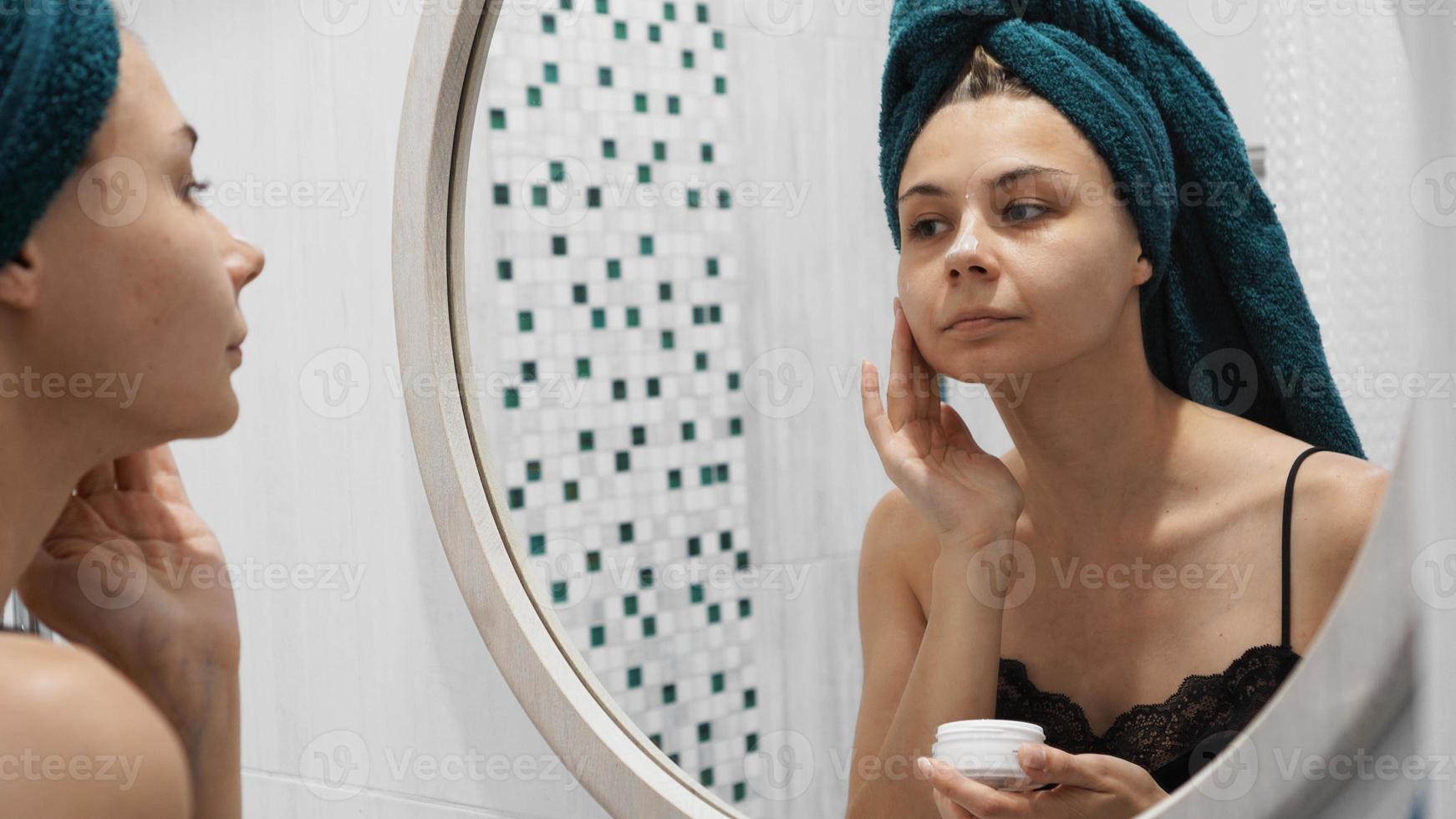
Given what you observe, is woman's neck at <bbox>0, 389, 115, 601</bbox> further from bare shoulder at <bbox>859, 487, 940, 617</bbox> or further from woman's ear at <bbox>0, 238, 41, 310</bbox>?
bare shoulder at <bbox>859, 487, 940, 617</bbox>

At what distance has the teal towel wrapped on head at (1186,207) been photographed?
0.53 m

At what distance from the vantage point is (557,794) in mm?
834

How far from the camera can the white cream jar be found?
1.90ft

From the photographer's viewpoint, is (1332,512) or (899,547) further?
(899,547)

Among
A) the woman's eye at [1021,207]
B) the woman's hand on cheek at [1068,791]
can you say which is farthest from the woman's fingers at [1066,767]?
the woman's eye at [1021,207]

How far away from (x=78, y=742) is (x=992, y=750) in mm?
400

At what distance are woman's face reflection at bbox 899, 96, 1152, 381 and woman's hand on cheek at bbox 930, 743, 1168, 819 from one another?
18cm

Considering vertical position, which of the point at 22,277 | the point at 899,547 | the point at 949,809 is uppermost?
the point at 22,277

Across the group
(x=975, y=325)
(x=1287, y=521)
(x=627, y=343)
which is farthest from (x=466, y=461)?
(x=1287, y=521)

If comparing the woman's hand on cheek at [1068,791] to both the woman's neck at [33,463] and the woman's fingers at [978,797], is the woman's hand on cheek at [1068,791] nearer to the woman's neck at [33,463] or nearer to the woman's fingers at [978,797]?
the woman's fingers at [978,797]

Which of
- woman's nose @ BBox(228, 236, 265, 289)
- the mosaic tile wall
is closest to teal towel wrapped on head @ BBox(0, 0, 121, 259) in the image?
woman's nose @ BBox(228, 236, 265, 289)

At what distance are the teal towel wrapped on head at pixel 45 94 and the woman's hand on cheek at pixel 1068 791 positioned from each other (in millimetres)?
500

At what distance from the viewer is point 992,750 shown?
0.58m

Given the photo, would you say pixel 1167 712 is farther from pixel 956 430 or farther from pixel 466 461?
pixel 466 461
